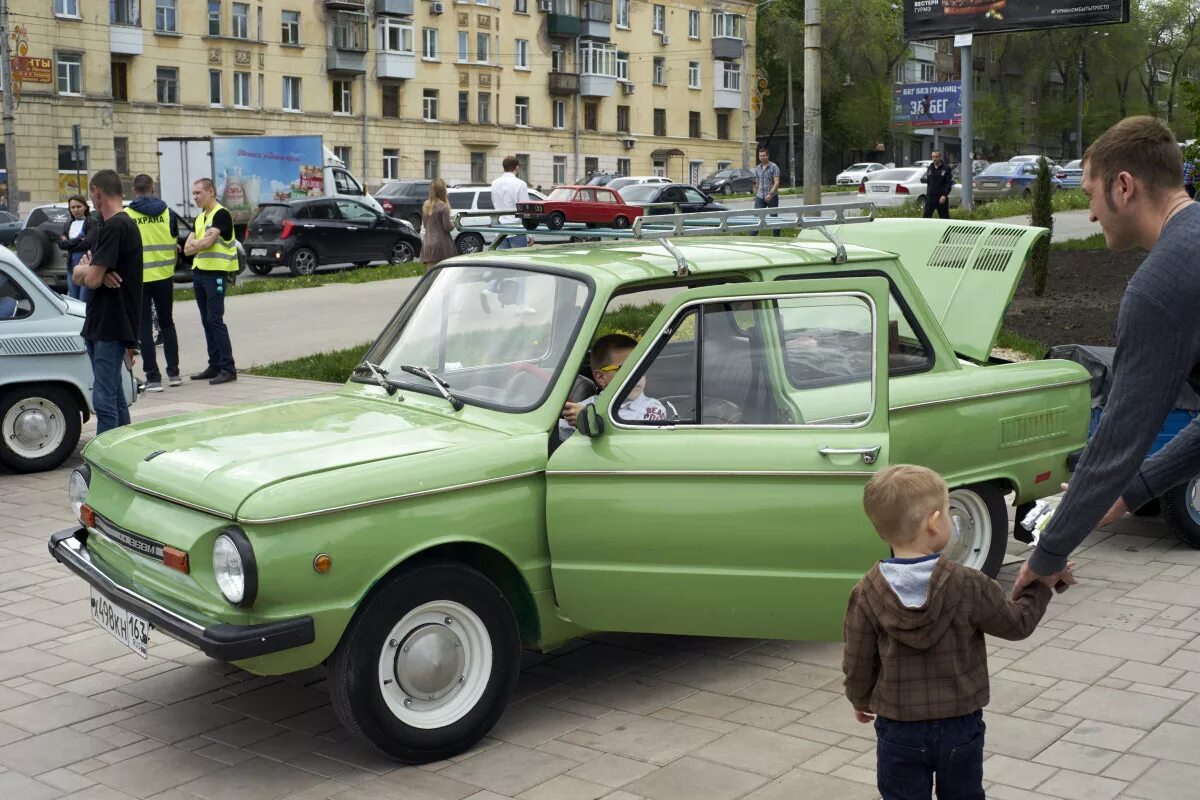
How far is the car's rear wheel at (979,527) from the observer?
21.5 feet

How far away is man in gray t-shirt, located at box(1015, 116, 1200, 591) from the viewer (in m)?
3.32

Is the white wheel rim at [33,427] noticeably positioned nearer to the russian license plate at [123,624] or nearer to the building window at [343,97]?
the russian license plate at [123,624]

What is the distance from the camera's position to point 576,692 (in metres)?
5.76

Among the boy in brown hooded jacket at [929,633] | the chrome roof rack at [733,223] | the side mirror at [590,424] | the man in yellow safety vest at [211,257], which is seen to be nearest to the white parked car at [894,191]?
the man in yellow safety vest at [211,257]

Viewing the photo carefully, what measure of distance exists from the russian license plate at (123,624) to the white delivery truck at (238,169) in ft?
105

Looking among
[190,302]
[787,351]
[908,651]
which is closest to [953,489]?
[787,351]

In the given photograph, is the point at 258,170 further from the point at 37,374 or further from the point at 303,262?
the point at 37,374

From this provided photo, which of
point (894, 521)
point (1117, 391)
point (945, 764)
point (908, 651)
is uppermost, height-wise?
point (1117, 391)

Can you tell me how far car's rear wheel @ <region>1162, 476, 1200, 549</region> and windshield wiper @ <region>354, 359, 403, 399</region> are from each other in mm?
4299

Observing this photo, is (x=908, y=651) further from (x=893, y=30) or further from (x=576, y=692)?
(x=893, y=30)

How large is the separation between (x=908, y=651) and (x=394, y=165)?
225 feet

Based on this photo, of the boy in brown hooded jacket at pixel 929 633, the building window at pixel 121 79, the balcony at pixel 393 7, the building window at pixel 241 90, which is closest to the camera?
the boy in brown hooded jacket at pixel 929 633

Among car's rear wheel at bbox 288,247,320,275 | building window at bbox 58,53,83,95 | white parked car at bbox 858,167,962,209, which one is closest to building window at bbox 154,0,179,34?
building window at bbox 58,53,83,95

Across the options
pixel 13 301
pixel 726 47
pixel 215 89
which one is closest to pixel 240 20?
pixel 215 89
